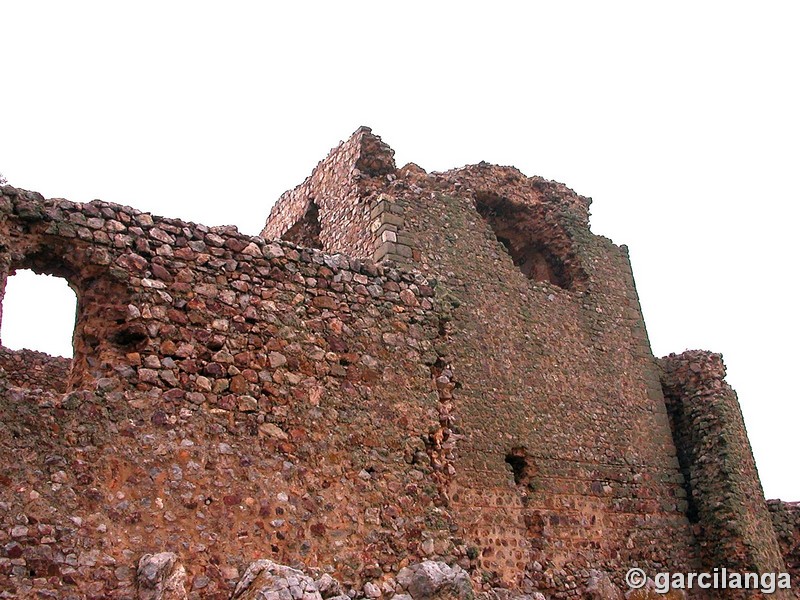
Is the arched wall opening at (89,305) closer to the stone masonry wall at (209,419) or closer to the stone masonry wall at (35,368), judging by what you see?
the stone masonry wall at (209,419)

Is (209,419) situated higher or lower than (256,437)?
higher

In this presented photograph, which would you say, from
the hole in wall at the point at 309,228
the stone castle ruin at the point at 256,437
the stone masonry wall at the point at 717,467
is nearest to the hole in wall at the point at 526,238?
the stone masonry wall at the point at 717,467

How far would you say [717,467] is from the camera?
12.1 metres

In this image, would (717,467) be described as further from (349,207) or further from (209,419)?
(209,419)

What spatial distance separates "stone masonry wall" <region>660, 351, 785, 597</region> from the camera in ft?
38.0

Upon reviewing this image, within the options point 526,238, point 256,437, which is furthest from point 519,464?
point 256,437

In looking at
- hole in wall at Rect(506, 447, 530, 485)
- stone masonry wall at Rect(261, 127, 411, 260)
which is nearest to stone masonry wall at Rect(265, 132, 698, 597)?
hole in wall at Rect(506, 447, 530, 485)

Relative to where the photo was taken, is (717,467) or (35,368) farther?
(717,467)

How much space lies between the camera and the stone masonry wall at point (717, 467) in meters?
11.6

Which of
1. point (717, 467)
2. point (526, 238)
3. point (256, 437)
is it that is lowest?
point (256, 437)

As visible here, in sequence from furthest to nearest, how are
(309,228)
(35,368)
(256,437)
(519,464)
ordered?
(309,228)
(35,368)
(519,464)
(256,437)

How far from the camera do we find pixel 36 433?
4.62 m

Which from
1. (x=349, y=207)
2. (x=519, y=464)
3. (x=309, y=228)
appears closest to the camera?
(x=519, y=464)

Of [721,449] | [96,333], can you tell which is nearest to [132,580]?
[96,333]
